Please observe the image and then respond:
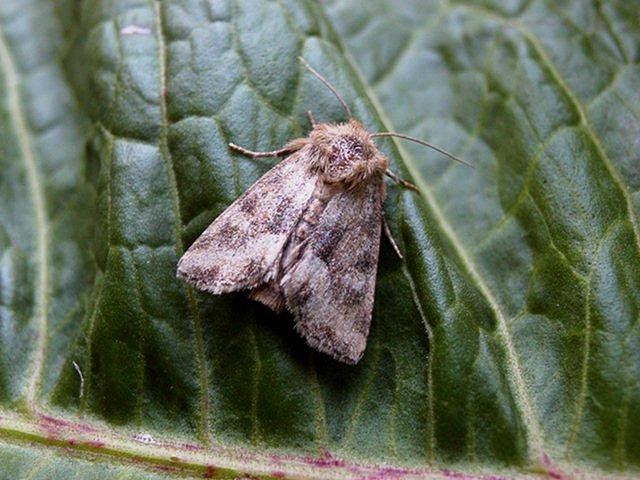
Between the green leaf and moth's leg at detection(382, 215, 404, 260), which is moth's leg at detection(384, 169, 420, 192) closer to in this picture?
the green leaf

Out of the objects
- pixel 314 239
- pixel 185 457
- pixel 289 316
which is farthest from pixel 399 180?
pixel 185 457

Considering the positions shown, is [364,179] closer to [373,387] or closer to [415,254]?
[415,254]

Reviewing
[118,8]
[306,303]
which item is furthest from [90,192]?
[306,303]

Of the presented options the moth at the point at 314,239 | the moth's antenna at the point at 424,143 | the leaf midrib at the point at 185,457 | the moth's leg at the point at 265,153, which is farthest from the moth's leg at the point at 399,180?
the leaf midrib at the point at 185,457

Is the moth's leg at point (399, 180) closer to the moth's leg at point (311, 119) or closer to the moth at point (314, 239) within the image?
the moth at point (314, 239)

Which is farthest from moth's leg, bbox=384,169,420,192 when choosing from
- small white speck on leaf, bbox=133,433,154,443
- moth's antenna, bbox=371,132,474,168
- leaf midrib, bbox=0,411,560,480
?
small white speck on leaf, bbox=133,433,154,443

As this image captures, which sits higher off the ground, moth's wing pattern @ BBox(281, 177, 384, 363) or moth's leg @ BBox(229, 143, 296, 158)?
moth's leg @ BBox(229, 143, 296, 158)
